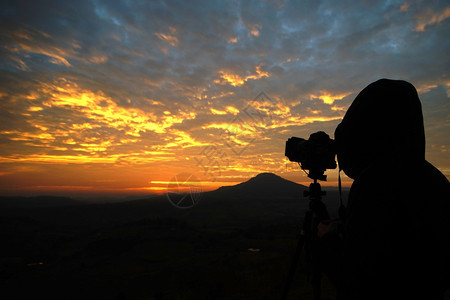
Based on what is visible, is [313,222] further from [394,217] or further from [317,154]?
[394,217]

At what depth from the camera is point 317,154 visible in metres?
2.55

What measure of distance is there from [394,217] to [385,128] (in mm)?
729

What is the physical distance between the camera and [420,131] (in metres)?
→ 1.79

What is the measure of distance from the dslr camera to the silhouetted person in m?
0.65

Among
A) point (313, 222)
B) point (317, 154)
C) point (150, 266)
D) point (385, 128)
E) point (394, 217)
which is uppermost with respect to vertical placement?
point (385, 128)

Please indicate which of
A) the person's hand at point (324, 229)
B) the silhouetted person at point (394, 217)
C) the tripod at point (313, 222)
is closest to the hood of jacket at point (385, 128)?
the silhouetted person at point (394, 217)

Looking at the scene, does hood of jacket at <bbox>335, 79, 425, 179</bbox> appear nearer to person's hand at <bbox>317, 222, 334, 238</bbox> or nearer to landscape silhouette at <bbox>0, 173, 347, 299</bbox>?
person's hand at <bbox>317, 222, 334, 238</bbox>

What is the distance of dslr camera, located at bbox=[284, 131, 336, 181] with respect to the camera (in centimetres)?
251

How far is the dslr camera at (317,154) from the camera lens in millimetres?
2510

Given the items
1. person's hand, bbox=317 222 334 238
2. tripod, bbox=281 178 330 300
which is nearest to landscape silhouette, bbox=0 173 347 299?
tripod, bbox=281 178 330 300

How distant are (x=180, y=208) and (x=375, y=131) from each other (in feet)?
516

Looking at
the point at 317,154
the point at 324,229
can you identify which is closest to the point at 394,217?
the point at 324,229

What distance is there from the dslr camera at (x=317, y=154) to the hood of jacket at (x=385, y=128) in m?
0.50

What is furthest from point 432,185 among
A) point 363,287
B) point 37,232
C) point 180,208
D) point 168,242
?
point 180,208
